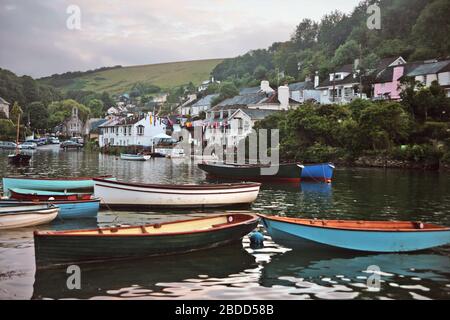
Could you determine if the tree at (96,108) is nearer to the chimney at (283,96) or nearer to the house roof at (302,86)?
the house roof at (302,86)

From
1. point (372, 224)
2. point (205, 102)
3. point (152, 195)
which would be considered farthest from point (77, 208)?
point (205, 102)

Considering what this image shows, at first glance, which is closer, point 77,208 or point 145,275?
point 145,275

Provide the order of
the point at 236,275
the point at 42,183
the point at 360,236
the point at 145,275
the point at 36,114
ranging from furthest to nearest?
the point at 36,114, the point at 42,183, the point at 360,236, the point at 236,275, the point at 145,275

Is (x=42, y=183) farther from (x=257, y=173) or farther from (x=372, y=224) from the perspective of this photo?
(x=372, y=224)

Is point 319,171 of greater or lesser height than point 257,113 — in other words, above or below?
below

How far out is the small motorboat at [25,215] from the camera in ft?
66.9

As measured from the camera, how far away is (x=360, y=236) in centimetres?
1791

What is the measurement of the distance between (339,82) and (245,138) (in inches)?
931

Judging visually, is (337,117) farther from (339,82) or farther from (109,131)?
(109,131)

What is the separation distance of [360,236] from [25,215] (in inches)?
506

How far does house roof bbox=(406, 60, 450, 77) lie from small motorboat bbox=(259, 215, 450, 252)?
206 ft

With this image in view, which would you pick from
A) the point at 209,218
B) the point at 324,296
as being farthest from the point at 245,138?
the point at 324,296

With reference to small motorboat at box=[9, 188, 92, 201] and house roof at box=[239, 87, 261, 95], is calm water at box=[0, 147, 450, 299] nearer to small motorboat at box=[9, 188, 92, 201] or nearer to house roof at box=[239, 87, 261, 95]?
small motorboat at box=[9, 188, 92, 201]

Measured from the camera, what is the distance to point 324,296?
14.1 metres
